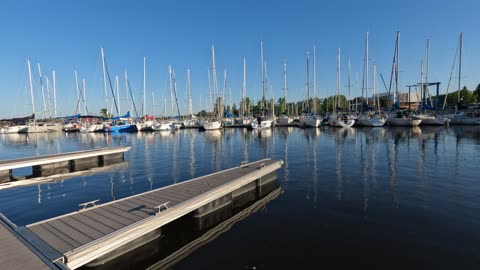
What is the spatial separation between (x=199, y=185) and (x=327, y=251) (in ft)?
20.0

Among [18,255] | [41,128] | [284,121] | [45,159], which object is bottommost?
[18,255]

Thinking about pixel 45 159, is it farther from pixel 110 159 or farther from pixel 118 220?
pixel 118 220

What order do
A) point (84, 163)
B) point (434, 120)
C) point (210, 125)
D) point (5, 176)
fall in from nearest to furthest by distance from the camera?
point (5, 176) → point (84, 163) → point (434, 120) → point (210, 125)

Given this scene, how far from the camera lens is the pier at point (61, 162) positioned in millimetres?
18281

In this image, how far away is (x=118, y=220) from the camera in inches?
304

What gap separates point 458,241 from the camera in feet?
24.5

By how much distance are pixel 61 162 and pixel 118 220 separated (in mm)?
16765

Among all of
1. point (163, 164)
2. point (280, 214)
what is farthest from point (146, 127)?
point (280, 214)

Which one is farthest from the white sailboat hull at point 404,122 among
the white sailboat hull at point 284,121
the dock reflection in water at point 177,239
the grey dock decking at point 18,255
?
the grey dock decking at point 18,255

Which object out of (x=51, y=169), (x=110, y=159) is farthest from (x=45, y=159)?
(x=110, y=159)

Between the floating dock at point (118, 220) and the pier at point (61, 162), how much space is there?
45.1ft

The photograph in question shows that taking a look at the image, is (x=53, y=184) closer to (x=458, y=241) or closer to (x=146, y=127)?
(x=458, y=241)

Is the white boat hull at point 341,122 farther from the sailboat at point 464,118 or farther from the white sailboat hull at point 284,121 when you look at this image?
the sailboat at point 464,118

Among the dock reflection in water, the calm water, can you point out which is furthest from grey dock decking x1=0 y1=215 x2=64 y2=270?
the calm water
